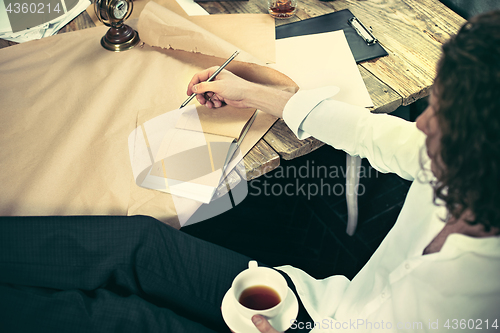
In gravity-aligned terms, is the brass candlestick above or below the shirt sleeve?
above

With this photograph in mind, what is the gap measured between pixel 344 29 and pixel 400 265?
82cm

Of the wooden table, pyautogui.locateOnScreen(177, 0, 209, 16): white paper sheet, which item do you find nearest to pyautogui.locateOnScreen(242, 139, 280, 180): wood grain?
the wooden table

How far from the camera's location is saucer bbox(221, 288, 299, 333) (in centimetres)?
70

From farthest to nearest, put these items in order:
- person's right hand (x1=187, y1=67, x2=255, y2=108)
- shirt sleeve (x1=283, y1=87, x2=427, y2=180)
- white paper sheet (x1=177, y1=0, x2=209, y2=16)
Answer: white paper sheet (x1=177, y1=0, x2=209, y2=16) < person's right hand (x1=187, y1=67, x2=255, y2=108) < shirt sleeve (x1=283, y1=87, x2=427, y2=180)

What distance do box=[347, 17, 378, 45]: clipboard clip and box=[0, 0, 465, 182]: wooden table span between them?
3 cm

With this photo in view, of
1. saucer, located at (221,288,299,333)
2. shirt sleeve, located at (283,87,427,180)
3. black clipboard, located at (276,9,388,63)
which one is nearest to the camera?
saucer, located at (221,288,299,333)

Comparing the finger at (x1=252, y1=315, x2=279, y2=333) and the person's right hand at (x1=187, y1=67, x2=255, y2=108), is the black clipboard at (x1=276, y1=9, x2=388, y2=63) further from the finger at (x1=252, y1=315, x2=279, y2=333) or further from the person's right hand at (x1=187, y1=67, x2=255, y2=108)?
the finger at (x1=252, y1=315, x2=279, y2=333)

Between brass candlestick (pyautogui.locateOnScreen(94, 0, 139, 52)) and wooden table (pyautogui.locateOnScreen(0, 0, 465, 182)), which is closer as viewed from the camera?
wooden table (pyautogui.locateOnScreen(0, 0, 465, 182))

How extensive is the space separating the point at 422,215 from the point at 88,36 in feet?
3.85

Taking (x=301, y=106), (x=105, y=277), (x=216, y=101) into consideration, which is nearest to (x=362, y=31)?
(x=301, y=106)

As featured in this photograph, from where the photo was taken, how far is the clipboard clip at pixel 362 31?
1.11 meters

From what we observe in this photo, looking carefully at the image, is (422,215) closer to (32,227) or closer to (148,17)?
(32,227)

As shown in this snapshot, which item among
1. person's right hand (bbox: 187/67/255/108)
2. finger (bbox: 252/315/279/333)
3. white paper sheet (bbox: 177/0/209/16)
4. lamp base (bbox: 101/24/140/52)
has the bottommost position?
finger (bbox: 252/315/279/333)

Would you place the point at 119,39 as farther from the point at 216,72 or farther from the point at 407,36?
the point at 407,36
